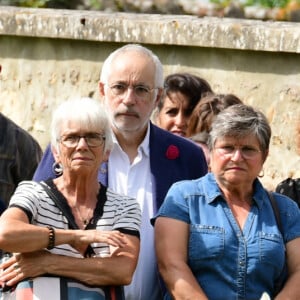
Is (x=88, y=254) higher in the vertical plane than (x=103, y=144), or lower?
lower

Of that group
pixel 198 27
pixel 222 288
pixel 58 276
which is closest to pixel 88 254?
pixel 58 276

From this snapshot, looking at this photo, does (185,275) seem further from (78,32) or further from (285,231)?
(78,32)

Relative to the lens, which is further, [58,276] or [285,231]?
[285,231]

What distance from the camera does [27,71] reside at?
11141mm

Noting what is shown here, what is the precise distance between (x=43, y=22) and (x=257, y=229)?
420 cm

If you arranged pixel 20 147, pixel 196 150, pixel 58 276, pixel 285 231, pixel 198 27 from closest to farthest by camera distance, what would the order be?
pixel 58 276 < pixel 285 231 < pixel 196 150 < pixel 20 147 < pixel 198 27

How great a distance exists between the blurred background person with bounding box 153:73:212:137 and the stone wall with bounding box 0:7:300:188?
1.06m

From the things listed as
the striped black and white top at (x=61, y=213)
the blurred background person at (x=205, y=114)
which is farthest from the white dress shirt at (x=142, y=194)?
the blurred background person at (x=205, y=114)

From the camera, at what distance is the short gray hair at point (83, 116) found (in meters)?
7.12

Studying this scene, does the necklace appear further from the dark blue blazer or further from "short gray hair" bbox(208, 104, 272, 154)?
"short gray hair" bbox(208, 104, 272, 154)

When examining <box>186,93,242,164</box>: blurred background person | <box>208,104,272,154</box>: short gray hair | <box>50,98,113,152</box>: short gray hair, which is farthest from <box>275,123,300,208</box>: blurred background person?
<box>50,98,113,152</box>: short gray hair

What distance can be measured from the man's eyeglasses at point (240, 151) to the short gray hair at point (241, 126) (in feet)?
0.18

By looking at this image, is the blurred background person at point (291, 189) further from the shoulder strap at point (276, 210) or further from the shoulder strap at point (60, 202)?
the shoulder strap at point (60, 202)

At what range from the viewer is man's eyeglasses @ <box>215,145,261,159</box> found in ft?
24.2
